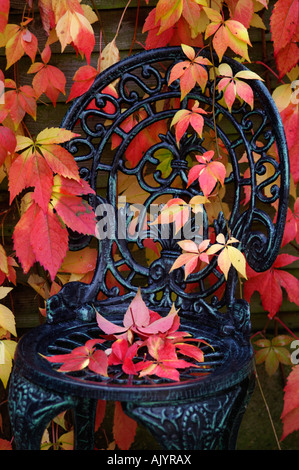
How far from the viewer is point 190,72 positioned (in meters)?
1.29

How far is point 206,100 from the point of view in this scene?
4.44 feet

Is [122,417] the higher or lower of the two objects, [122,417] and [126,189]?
the lower

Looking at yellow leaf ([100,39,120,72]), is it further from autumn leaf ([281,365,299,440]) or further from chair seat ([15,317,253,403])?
autumn leaf ([281,365,299,440])

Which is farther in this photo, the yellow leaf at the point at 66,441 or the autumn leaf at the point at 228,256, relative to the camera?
the yellow leaf at the point at 66,441

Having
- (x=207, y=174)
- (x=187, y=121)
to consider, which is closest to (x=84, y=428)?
(x=207, y=174)

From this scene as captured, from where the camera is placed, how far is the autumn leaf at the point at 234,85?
1.24m

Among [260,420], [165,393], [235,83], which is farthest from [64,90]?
[260,420]

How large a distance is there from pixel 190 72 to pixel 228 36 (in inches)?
5.0

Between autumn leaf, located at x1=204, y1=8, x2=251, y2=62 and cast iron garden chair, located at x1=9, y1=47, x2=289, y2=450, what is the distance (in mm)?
46

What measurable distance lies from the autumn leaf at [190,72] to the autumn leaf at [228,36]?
50 millimetres

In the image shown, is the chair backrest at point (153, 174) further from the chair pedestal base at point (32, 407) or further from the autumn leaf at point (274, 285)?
the chair pedestal base at point (32, 407)

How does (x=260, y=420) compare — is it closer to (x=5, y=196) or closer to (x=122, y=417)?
(x=122, y=417)

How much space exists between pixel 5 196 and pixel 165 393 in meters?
1.04

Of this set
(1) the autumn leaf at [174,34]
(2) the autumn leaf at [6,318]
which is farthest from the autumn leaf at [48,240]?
(1) the autumn leaf at [174,34]
